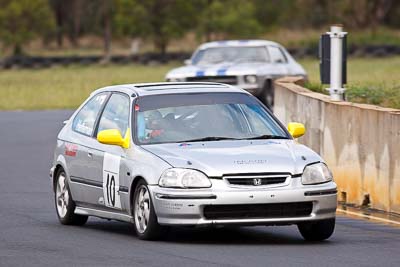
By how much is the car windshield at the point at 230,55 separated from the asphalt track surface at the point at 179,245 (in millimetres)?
15295

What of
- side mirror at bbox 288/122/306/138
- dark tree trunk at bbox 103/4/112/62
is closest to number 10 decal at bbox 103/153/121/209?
side mirror at bbox 288/122/306/138

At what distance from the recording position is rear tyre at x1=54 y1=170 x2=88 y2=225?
13.1m

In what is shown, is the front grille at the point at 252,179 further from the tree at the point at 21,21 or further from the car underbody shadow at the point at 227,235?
the tree at the point at 21,21

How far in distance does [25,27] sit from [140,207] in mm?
62657

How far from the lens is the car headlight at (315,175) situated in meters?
11.2

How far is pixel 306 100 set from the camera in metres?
17.5

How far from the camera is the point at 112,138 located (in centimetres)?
1195

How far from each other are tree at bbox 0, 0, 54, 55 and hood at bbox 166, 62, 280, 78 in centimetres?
4211

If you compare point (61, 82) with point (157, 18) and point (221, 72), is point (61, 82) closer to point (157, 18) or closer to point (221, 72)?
point (221, 72)

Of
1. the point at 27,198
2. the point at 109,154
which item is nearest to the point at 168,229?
the point at 109,154

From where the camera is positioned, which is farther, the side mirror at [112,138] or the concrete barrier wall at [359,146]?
the concrete barrier wall at [359,146]

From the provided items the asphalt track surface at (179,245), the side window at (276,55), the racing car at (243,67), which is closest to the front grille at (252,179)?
the asphalt track surface at (179,245)

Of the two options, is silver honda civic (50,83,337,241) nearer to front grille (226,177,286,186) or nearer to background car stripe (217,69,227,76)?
front grille (226,177,286,186)

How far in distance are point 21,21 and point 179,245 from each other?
206 ft
